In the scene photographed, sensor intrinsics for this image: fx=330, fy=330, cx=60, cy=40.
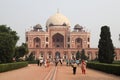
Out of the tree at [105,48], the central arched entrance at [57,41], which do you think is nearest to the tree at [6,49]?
the tree at [105,48]

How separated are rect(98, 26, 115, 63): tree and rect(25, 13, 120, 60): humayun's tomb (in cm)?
5413

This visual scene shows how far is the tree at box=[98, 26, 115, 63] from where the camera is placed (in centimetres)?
3912

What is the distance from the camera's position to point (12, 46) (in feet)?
135

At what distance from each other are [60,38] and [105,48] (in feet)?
206

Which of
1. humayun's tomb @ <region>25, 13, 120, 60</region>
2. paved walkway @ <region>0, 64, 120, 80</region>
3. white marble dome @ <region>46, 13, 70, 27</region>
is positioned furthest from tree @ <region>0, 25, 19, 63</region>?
white marble dome @ <region>46, 13, 70, 27</region>

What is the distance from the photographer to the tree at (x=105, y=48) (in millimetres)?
39125

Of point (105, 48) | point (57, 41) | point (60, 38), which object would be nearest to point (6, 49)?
point (105, 48)

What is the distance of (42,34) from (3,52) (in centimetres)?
5839

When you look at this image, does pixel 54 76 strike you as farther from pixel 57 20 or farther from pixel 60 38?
pixel 60 38

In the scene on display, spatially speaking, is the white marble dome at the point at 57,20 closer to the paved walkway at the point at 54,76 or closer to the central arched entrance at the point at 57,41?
the central arched entrance at the point at 57,41

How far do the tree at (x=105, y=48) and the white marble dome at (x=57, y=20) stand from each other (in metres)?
58.7

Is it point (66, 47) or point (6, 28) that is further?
point (66, 47)

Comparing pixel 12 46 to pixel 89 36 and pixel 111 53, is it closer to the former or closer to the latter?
pixel 111 53

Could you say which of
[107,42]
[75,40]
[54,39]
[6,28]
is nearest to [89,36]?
[75,40]
